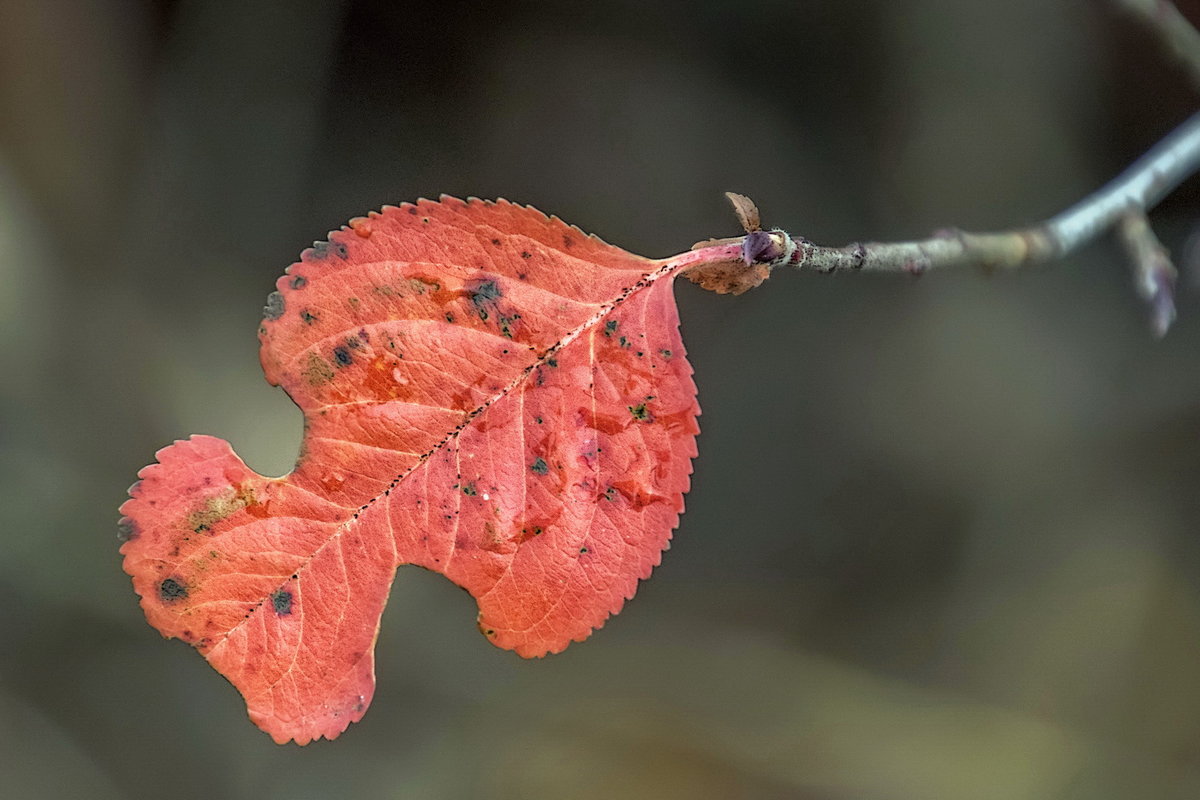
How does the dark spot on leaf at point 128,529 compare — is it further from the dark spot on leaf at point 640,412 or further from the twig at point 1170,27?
the twig at point 1170,27

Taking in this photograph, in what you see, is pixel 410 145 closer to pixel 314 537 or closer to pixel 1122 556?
pixel 314 537

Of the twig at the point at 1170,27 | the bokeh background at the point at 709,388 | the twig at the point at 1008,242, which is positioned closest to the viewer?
the twig at the point at 1008,242

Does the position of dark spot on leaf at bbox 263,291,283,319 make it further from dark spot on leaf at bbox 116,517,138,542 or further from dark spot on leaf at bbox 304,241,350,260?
dark spot on leaf at bbox 116,517,138,542

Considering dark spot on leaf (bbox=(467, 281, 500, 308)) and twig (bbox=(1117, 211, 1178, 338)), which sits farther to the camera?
twig (bbox=(1117, 211, 1178, 338))

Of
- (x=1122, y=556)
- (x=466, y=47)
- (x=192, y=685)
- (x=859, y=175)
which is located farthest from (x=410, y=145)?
(x=1122, y=556)

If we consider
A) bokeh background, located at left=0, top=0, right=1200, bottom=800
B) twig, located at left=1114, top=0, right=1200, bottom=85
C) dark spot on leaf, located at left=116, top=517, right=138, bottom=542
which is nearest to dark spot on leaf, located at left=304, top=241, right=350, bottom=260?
dark spot on leaf, located at left=116, top=517, right=138, bottom=542

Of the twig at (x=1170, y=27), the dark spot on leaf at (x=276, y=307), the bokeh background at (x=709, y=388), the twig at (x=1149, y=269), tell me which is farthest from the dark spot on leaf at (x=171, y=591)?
the twig at (x=1170, y=27)
